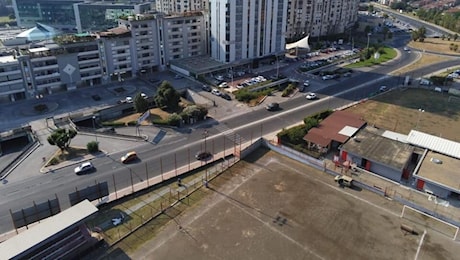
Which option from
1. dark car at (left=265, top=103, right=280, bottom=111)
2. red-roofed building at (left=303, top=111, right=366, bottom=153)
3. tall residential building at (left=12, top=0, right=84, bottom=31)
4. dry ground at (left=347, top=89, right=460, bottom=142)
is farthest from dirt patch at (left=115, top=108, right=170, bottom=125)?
tall residential building at (left=12, top=0, right=84, bottom=31)

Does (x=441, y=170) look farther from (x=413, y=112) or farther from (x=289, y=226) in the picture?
(x=413, y=112)

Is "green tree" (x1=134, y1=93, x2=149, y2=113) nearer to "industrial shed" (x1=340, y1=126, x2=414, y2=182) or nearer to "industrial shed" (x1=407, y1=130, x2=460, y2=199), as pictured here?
"industrial shed" (x1=340, y1=126, x2=414, y2=182)

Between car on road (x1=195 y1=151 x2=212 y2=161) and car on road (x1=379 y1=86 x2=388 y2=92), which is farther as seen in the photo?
car on road (x1=379 y1=86 x2=388 y2=92)

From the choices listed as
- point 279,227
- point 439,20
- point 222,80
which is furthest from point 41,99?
point 439,20

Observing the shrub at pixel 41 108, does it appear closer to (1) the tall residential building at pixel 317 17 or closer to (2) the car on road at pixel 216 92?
(2) the car on road at pixel 216 92

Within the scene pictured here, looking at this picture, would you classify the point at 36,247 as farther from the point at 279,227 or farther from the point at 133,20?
the point at 133,20

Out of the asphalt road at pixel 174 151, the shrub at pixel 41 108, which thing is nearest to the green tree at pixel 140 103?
the asphalt road at pixel 174 151
